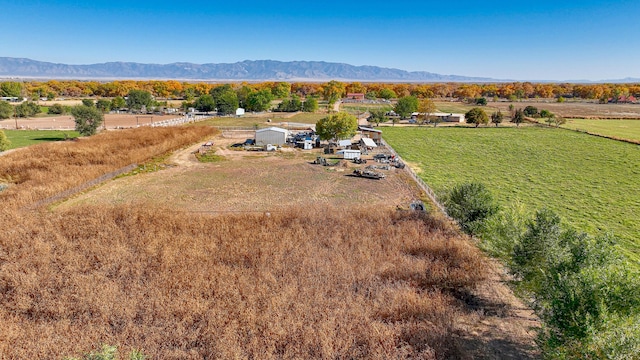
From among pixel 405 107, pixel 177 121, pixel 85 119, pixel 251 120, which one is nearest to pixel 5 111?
pixel 85 119

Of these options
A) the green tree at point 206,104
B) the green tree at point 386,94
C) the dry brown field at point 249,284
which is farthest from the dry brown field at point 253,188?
the green tree at point 386,94

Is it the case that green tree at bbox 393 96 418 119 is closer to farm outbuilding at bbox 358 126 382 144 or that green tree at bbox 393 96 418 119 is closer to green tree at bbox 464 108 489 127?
green tree at bbox 464 108 489 127

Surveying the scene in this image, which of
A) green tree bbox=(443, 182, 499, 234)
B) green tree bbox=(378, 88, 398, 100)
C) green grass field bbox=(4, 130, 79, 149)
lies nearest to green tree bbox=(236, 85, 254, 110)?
green grass field bbox=(4, 130, 79, 149)

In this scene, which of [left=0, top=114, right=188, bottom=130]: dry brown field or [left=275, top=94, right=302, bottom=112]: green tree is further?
[left=275, top=94, right=302, bottom=112]: green tree

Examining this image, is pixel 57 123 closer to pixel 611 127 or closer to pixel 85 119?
pixel 85 119

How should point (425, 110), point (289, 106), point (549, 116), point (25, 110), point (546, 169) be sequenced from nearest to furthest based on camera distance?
point (546, 169)
point (549, 116)
point (25, 110)
point (425, 110)
point (289, 106)

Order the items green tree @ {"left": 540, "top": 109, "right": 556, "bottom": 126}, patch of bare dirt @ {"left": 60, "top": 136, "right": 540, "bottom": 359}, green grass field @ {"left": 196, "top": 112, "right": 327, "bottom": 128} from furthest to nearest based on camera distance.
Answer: green grass field @ {"left": 196, "top": 112, "right": 327, "bottom": 128} → green tree @ {"left": 540, "top": 109, "right": 556, "bottom": 126} → patch of bare dirt @ {"left": 60, "top": 136, "right": 540, "bottom": 359}

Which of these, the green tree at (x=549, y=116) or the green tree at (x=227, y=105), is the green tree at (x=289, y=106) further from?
the green tree at (x=549, y=116)
